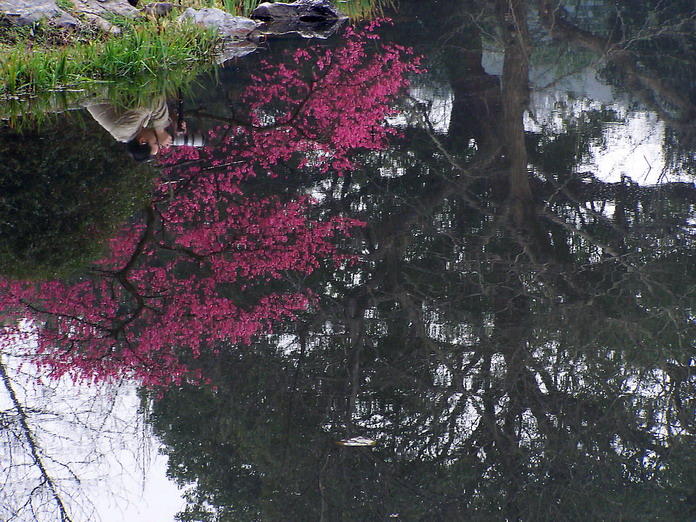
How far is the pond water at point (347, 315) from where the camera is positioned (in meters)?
2.54

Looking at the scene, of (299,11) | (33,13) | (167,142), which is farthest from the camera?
(299,11)

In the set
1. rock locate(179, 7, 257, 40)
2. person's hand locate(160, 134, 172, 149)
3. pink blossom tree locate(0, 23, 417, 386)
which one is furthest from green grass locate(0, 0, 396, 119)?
pink blossom tree locate(0, 23, 417, 386)

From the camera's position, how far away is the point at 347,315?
3.18 meters

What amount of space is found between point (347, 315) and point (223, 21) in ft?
13.0

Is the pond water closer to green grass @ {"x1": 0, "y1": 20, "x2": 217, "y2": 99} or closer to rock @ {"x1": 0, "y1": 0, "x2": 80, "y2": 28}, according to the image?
green grass @ {"x1": 0, "y1": 20, "x2": 217, "y2": 99}

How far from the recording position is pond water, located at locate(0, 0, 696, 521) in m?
2.54

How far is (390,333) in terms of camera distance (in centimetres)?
309

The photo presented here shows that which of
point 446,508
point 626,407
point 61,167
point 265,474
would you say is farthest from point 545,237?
point 61,167

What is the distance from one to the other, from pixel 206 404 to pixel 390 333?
850 mm

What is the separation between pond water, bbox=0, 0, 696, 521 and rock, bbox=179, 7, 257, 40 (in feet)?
3.66

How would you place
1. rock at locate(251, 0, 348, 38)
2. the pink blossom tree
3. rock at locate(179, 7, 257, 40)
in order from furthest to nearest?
rock at locate(251, 0, 348, 38) → rock at locate(179, 7, 257, 40) → the pink blossom tree

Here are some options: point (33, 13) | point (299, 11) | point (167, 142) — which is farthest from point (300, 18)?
point (167, 142)

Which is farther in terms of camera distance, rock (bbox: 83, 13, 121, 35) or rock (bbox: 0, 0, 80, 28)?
rock (bbox: 83, 13, 121, 35)

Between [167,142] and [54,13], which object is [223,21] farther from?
[167,142]
